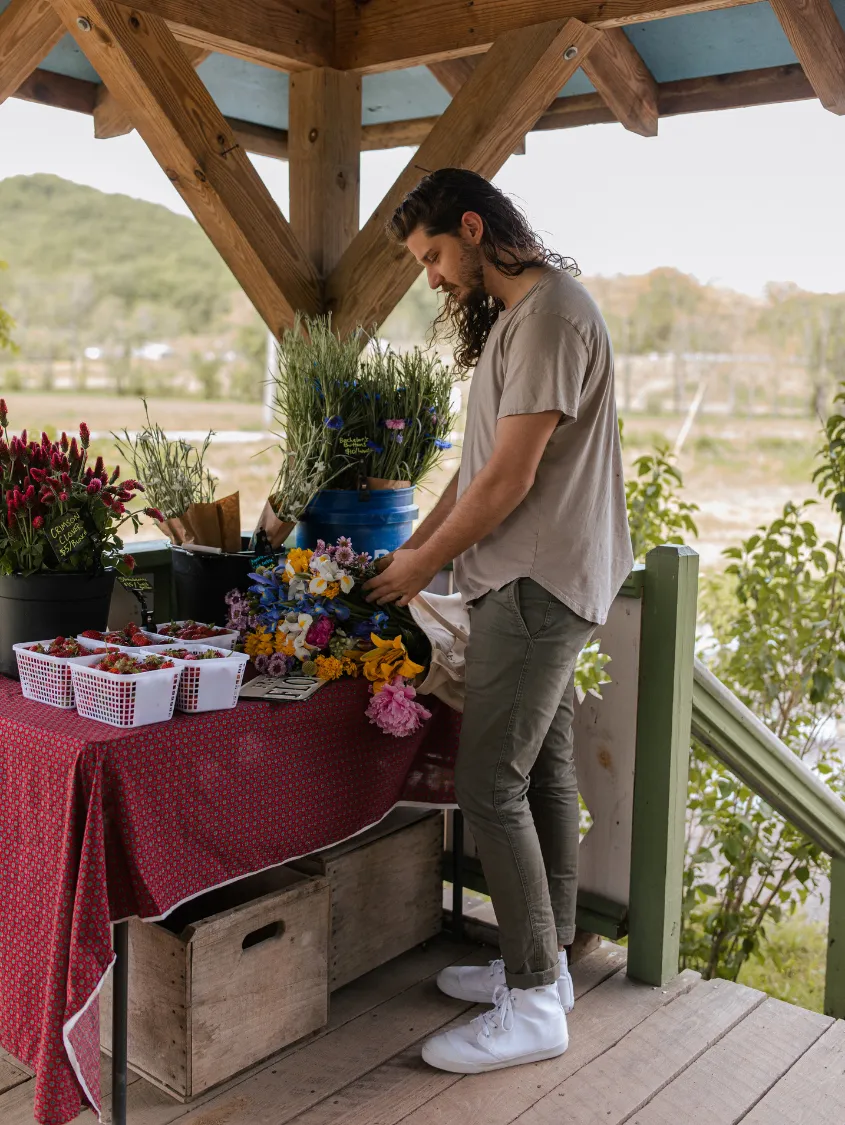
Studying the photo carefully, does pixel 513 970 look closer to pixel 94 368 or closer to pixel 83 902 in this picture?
pixel 83 902

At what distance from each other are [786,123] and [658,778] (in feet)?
42.7

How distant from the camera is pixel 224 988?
6.33 ft

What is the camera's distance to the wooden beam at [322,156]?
3.20 metres

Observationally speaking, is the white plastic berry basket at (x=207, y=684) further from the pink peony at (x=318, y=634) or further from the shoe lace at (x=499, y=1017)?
the shoe lace at (x=499, y=1017)

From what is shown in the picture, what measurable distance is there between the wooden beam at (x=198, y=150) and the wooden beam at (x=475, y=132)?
6.1 inches

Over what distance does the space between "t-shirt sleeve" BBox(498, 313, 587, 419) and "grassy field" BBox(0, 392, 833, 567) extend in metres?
10.6

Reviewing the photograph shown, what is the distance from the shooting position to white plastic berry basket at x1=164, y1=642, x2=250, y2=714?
1826 millimetres

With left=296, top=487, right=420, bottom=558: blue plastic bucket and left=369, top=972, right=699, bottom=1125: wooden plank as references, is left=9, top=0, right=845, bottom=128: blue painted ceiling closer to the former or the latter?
left=296, top=487, right=420, bottom=558: blue plastic bucket

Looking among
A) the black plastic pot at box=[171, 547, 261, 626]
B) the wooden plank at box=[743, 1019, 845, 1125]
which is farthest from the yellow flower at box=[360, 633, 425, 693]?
the wooden plank at box=[743, 1019, 845, 1125]

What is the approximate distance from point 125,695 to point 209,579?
2.02 ft

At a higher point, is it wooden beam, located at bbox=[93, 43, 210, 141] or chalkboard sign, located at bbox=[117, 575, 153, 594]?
wooden beam, located at bbox=[93, 43, 210, 141]

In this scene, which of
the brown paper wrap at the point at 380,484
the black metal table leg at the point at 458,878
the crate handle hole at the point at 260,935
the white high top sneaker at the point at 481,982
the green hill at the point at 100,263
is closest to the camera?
the crate handle hole at the point at 260,935

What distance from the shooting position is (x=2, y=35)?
112 inches

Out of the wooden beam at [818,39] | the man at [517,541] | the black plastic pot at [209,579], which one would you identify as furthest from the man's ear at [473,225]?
the wooden beam at [818,39]
